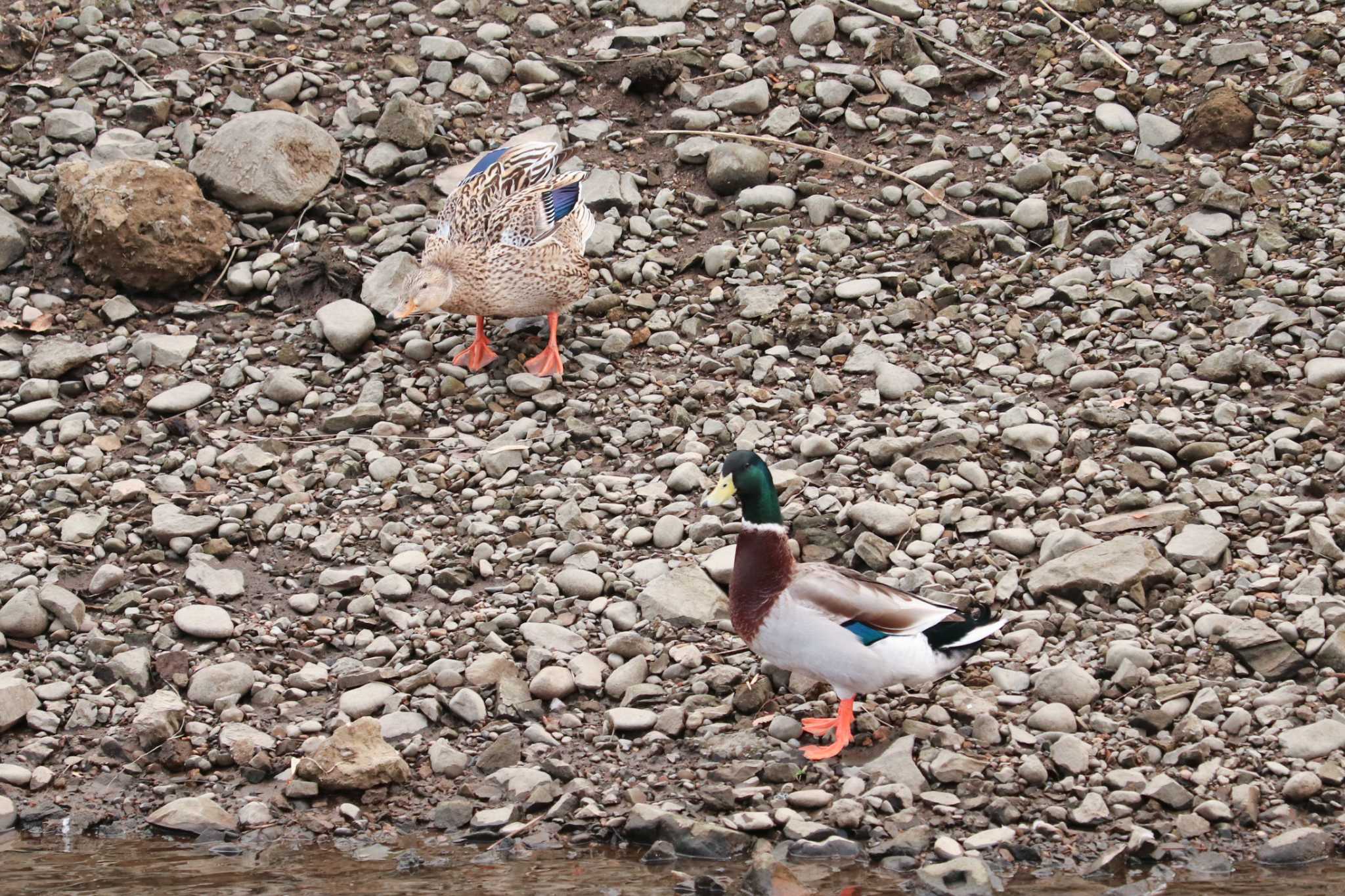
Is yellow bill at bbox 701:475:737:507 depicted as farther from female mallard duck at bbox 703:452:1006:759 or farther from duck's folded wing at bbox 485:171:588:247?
duck's folded wing at bbox 485:171:588:247

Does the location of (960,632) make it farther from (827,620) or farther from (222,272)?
(222,272)

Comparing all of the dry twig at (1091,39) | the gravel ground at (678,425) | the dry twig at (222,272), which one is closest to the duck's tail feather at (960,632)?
the gravel ground at (678,425)

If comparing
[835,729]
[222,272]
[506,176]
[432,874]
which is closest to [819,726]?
[835,729]

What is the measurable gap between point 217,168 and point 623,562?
3.98 meters

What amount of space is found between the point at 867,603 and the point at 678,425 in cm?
223

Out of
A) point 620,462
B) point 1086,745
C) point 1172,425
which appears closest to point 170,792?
point 620,462

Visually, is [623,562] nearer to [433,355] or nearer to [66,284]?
[433,355]

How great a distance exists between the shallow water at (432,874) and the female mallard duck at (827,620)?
75 cm

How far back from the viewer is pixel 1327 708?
5.34 metres

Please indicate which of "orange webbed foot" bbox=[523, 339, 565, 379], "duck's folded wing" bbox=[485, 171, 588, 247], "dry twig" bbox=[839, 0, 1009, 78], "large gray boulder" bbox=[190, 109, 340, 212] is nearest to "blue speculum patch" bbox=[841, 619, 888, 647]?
"orange webbed foot" bbox=[523, 339, 565, 379]

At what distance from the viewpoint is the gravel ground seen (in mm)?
5379

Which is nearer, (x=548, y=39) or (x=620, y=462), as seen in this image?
(x=620, y=462)

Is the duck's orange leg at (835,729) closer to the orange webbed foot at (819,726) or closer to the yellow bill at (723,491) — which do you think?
the orange webbed foot at (819,726)

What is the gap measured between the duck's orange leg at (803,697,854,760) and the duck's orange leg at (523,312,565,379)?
2.83 meters
